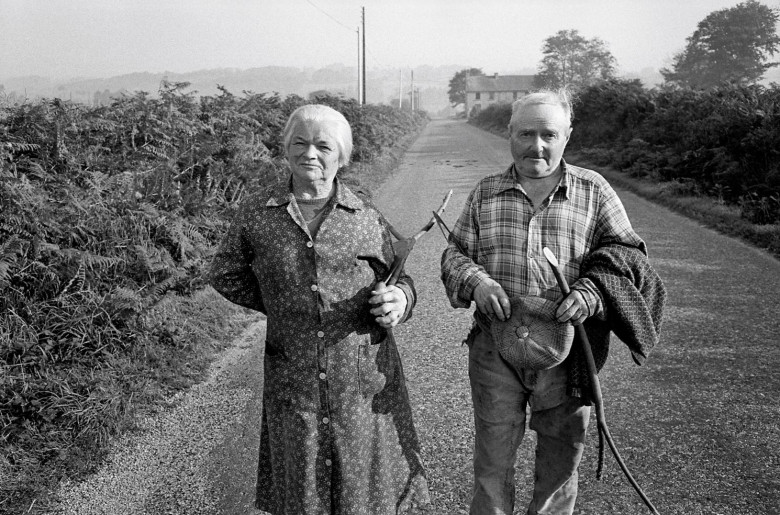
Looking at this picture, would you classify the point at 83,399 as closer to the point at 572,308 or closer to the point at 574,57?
the point at 572,308

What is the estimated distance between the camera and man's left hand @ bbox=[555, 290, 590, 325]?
2025 mm

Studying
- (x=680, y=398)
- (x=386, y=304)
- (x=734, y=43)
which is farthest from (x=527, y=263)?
(x=734, y=43)

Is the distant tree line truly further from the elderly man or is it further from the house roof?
the house roof

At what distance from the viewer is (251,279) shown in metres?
2.33

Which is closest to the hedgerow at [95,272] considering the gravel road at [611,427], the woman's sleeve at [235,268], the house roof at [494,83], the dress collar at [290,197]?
the gravel road at [611,427]

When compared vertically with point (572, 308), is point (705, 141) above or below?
below

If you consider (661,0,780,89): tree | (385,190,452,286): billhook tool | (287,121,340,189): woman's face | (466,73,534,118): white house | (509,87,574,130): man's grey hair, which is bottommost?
(466,73,534,118): white house

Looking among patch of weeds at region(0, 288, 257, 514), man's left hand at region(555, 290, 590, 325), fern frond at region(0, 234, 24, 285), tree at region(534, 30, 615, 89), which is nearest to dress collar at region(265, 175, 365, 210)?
man's left hand at region(555, 290, 590, 325)

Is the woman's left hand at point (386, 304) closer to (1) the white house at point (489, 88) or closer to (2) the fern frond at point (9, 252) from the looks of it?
(2) the fern frond at point (9, 252)

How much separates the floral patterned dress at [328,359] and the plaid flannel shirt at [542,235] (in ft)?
1.02

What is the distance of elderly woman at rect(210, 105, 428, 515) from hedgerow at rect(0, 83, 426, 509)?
1796mm

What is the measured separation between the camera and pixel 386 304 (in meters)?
2.02

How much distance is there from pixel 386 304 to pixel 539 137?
80 cm

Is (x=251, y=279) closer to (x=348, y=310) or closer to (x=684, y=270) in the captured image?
(x=348, y=310)
